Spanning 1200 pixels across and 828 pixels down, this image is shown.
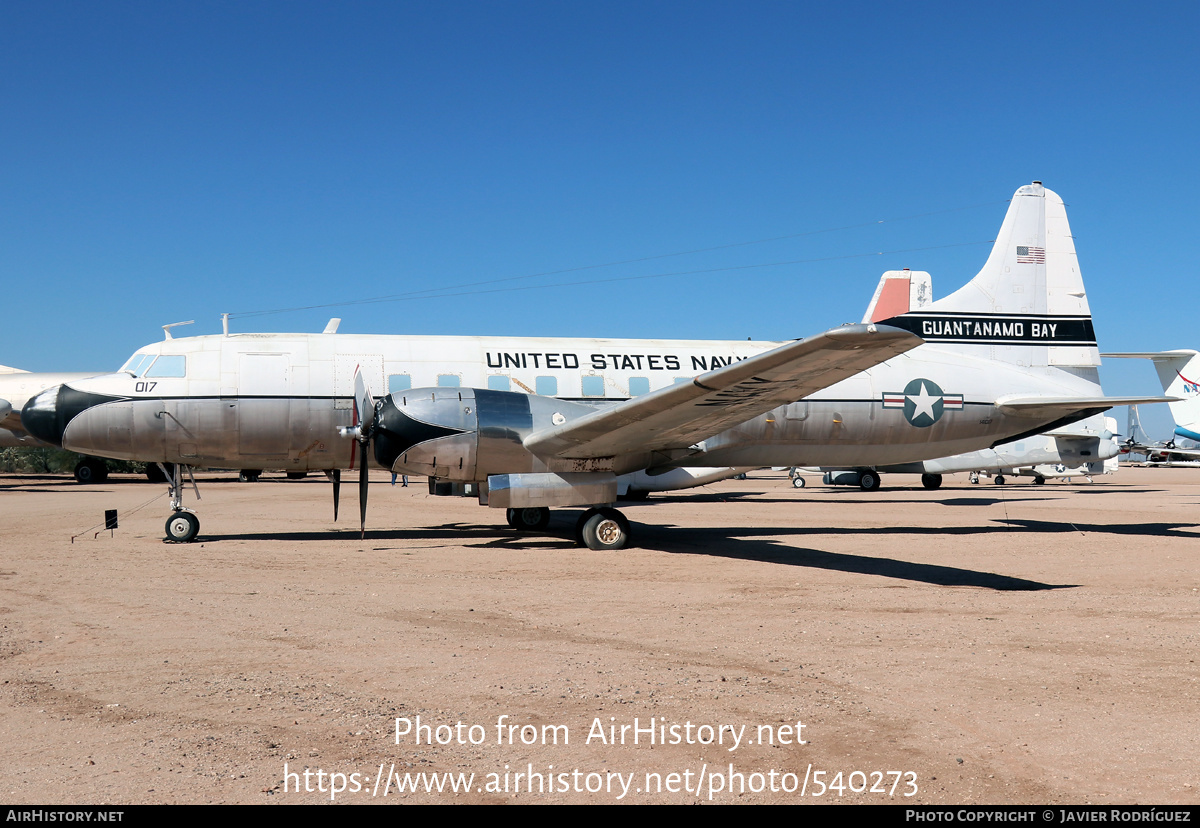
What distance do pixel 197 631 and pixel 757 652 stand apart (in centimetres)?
511

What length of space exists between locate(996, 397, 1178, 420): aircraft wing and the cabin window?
1651 cm

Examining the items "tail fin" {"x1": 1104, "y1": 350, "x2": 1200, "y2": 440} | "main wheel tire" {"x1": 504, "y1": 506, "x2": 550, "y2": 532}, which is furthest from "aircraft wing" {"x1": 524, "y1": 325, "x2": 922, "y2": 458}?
"tail fin" {"x1": 1104, "y1": 350, "x2": 1200, "y2": 440}

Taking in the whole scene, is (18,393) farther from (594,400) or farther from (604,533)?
(604,533)

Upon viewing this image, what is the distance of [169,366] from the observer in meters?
15.7

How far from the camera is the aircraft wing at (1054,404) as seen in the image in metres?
17.3

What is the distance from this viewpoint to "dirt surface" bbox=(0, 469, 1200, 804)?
4.33 m

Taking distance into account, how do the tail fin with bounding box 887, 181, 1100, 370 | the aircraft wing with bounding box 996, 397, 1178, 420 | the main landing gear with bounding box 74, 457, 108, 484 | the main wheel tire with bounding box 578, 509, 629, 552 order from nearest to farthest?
the main wheel tire with bounding box 578, 509, 629, 552, the aircraft wing with bounding box 996, 397, 1178, 420, the tail fin with bounding box 887, 181, 1100, 370, the main landing gear with bounding box 74, 457, 108, 484

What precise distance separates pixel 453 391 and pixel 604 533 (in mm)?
3623

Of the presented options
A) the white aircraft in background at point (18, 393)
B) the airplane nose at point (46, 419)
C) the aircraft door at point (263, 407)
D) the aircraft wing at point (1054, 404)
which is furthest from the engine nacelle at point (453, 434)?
the white aircraft in background at point (18, 393)

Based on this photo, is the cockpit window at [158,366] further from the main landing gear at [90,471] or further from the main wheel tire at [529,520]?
the main landing gear at [90,471]

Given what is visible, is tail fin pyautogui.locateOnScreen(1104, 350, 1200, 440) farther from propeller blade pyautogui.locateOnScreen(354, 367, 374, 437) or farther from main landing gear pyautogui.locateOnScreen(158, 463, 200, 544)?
main landing gear pyautogui.locateOnScreen(158, 463, 200, 544)

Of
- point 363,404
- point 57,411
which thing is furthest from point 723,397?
point 57,411

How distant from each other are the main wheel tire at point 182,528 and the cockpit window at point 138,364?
9.25 feet

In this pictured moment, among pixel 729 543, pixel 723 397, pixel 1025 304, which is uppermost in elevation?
pixel 1025 304
